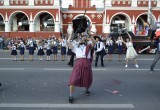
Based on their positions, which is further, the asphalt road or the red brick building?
the red brick building

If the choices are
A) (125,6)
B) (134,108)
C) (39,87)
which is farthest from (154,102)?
(125,6)

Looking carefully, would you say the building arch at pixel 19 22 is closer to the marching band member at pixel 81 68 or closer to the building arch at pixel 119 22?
the building arch at pixel 119 22

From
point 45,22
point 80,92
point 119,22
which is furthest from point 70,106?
point 45,22

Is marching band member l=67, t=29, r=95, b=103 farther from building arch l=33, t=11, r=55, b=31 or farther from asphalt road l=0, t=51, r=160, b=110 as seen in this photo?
building arch l=33, t=11, r=55, b=31

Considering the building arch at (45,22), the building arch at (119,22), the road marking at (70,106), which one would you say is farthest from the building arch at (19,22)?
the road marking at (70,106)

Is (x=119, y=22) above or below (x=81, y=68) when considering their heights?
above

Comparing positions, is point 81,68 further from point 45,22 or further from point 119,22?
point 45,22

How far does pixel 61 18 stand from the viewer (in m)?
41.2

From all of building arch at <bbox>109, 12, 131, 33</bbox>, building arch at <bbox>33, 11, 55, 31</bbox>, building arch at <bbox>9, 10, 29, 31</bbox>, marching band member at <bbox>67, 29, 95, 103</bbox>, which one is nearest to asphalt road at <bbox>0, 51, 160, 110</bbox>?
marching band member at <bbox>67, 29, 95, 103</bbox>

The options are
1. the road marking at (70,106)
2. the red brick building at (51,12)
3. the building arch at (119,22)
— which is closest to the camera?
the road marking at (70,106)

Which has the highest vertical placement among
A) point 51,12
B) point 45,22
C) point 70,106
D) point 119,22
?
point 51,12

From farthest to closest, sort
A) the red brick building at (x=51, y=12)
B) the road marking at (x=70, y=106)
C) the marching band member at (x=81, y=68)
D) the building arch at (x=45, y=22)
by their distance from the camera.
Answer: the building arch at (x=45, y=22), the red brick building at (x=51, y=12), the marching band member at (x=81, y=68), the road marking at (x=70, y=106)

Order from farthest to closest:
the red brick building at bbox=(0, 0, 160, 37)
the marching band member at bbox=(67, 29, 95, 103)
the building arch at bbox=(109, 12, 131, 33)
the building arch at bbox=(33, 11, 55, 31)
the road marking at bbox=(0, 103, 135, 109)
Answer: the building arch at bbox=(33, 11, 55, 31) → the building arch at bbox=(109, 12, 131, 33) → the red brick building at bbox=(0, 0, 160, 37) → the marching band member at bbox=(67, 29, 95, 103) → the road marking at bbox=(0, 103, 135, 109)

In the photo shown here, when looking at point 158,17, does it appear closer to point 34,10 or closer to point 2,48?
point 34,10
